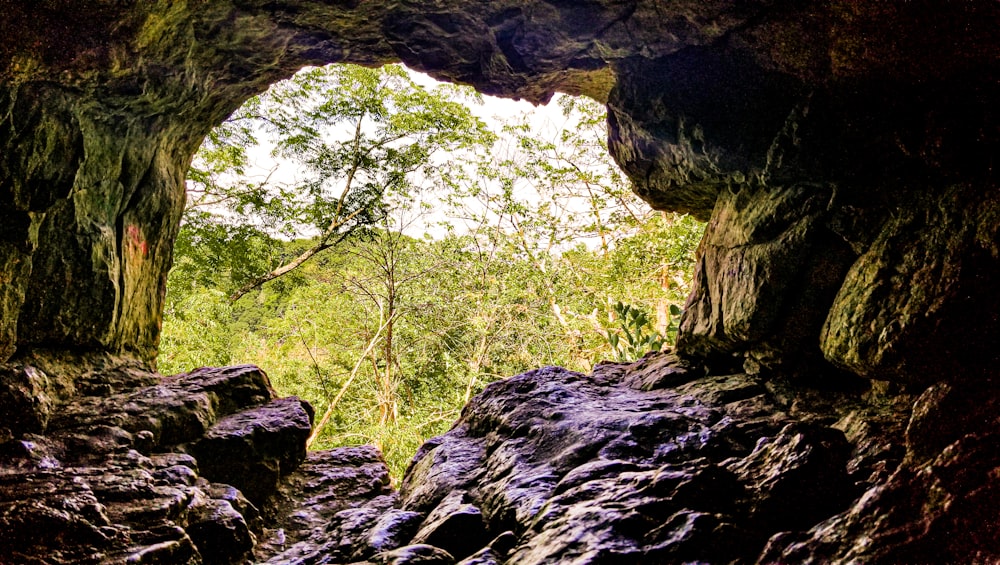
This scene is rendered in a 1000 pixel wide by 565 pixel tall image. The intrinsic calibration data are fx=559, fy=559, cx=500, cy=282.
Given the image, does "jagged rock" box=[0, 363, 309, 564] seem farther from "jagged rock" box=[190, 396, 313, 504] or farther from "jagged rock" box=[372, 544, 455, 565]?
"jagged rock" box=[372, 544, 455, 565]

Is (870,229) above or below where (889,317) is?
above

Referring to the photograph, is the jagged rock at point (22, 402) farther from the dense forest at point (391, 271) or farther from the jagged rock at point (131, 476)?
the dense forest at point (391, 271)

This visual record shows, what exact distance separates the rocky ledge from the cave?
26 millimetres

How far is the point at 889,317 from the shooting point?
4.29 m

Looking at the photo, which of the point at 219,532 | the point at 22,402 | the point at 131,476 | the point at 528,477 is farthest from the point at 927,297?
the point at 22,402

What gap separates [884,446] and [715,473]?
3.69 feet

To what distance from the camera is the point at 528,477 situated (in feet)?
16.4

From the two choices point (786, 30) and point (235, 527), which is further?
point (235, 527)

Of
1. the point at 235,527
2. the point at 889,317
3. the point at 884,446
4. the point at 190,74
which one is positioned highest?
the point at 190,74

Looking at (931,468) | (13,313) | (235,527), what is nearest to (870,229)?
(931,468)

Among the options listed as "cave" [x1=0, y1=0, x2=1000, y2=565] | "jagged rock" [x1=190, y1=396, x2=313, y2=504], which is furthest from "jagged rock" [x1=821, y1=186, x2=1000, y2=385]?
"jagged rock" [x1=190, y1=396, x2=313, y2=504]

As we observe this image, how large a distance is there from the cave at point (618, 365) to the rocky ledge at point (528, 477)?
26 millimetres

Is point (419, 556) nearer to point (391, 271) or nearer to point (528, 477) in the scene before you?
point (528, 477)

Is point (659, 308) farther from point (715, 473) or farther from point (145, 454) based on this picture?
point (145, 454)
